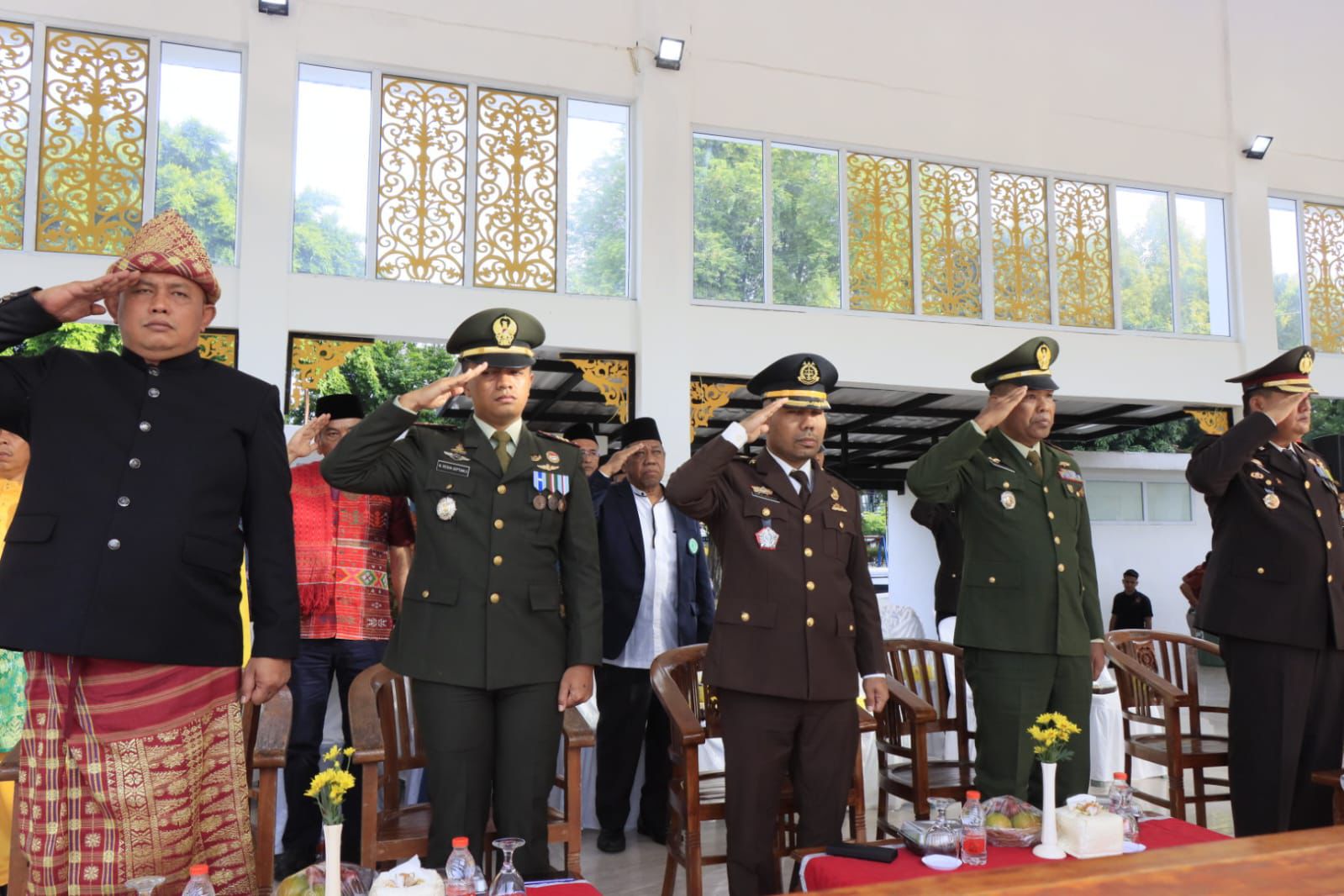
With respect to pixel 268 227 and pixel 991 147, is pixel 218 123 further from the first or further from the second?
pixel 991 147

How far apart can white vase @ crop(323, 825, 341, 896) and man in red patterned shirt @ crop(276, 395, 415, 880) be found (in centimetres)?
177

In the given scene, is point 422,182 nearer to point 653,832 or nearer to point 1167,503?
point 653,832

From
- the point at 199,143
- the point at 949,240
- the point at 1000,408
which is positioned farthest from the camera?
the point at 949,240

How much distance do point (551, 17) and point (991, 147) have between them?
356 cm

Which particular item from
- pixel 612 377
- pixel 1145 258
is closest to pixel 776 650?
pixel 612 377

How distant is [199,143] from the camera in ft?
20.2

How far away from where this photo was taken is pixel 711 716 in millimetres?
3656

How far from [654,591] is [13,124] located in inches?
192

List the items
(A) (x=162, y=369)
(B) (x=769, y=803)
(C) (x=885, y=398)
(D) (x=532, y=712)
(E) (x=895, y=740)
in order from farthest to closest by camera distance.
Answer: (C) (x=885, y=398)
(E) (x=895, y=740)
(B) (x=769, y=803)
(D) (x=532, y=712)
(A) (x=162, y=369)

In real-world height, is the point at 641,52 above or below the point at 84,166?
above

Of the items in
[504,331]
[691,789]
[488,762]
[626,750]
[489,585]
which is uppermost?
[504,331]

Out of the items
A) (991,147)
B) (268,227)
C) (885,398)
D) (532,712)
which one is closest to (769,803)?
(532,712)

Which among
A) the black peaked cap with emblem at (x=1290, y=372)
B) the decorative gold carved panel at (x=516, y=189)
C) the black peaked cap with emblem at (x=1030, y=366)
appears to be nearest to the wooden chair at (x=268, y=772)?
the black peaked cap with emblem at (x=1030, y=366)

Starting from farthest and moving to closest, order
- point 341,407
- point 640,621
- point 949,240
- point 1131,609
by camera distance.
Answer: point 1131,609 < point 949,240 < point 640,621 < point 341,407
